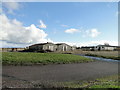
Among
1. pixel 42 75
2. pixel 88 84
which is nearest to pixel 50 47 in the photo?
pixel 42 75

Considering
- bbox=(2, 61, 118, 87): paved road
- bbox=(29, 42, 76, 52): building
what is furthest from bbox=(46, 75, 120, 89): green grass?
A: bbox=(29, 42, 76, 52): building

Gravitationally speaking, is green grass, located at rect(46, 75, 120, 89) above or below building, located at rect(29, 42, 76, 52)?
below

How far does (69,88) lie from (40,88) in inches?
71.5

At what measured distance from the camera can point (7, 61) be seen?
49.0 feet

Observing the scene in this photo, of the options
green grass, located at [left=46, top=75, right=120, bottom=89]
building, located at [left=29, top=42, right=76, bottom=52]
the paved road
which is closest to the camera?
green grass, located at [left=46, top=75, right=120, bottom=89]

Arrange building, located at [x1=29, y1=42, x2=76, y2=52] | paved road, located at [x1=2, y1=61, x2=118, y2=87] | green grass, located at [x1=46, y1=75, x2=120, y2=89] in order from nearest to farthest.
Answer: green grass, located at [x1=46, y1=75, x2=120, y2=89] → paved road, located at [x1=2, y1=61, x2=118, y2=87] → building, located at [x1=29, y1=42, x2=76, y2=52]

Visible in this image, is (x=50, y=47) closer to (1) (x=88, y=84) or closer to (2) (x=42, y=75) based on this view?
(2) (x=42, y=75)

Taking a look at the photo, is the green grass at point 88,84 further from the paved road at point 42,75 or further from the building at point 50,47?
the building at point 50,47

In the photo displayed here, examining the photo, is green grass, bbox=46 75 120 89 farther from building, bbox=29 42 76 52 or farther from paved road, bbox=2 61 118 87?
building, bbox=29 42 76 52

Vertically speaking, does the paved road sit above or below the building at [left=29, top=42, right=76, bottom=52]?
below

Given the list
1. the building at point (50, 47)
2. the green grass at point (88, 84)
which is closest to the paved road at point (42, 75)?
the green grass at point (88, 84)

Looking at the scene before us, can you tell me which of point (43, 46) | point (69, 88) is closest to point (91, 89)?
point (69, 88)

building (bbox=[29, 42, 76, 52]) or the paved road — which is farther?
building (bbox=[29, 42, 76, 52])

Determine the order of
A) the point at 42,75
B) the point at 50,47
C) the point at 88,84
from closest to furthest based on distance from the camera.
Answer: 1. the point at 88,84
2. the point at 42,75
3. the point at 50,47
